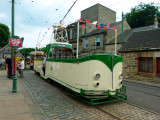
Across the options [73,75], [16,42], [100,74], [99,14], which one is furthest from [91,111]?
[99,14]

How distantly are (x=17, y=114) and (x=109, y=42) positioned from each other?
17226 mm

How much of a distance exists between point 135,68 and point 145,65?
1.03 metres

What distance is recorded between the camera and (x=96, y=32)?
71.2 feet

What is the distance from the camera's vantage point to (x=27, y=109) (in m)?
4.51

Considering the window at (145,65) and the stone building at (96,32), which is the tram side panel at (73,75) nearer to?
the window at (145,65)

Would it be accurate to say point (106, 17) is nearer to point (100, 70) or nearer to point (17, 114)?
point (100, 70)

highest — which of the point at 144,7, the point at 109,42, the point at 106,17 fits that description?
the point at 144,7

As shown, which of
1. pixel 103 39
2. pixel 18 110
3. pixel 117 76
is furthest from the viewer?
pixel 103 39

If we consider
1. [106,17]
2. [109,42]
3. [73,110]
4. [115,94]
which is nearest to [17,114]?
[73,110]

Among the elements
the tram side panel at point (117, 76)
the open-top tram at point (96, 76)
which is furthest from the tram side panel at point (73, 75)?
the tram side panel at point (117, 76)

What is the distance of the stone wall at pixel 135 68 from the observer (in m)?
11.7

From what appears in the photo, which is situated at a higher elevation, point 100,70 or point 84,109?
point 100,70

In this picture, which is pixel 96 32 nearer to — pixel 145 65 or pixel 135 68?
pixel 135 68

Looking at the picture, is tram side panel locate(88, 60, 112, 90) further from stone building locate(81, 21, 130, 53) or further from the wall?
the wall
